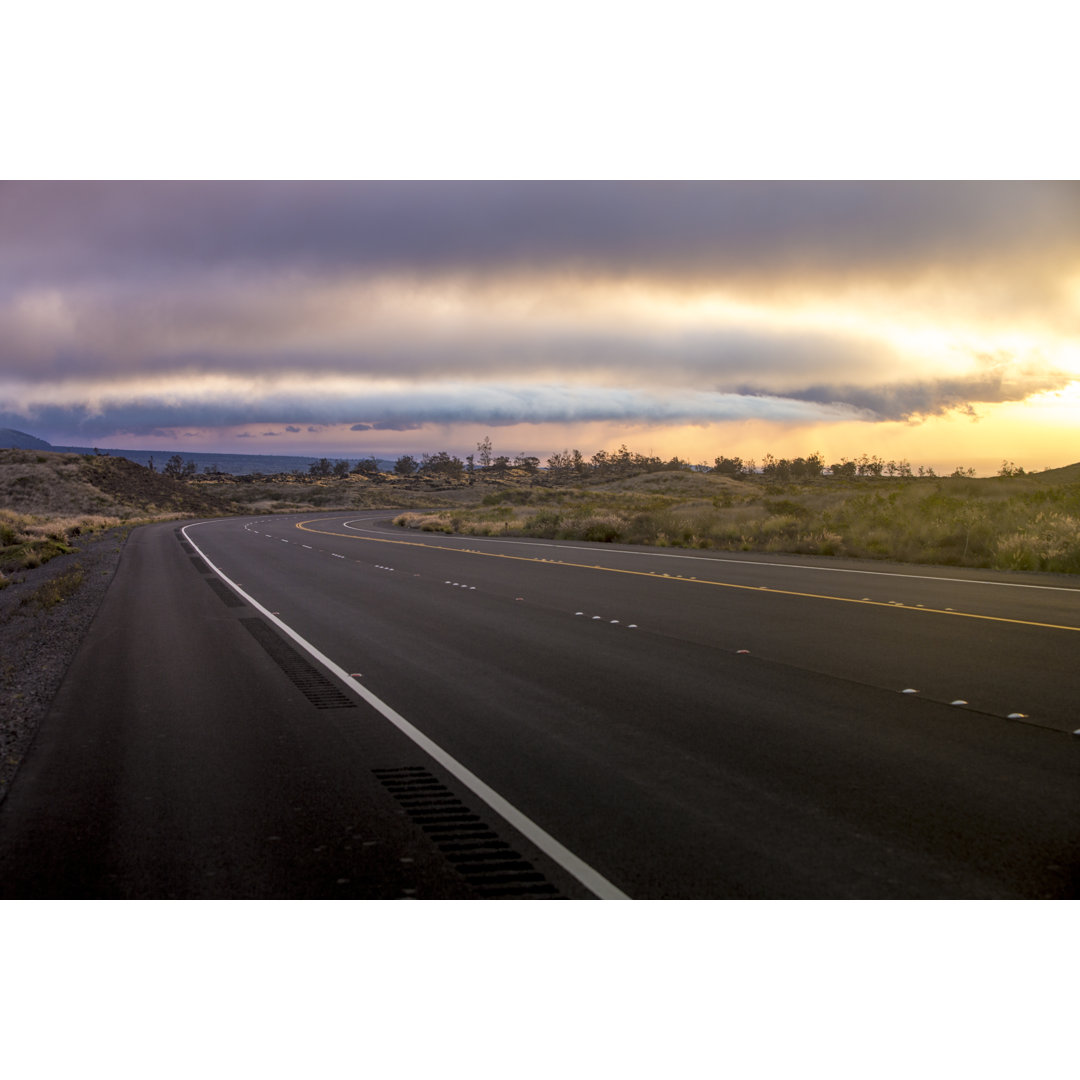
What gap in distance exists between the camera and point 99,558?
86.7 feet

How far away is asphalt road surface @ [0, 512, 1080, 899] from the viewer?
4.24 m

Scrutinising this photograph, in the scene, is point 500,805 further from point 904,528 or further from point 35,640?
point 904,528

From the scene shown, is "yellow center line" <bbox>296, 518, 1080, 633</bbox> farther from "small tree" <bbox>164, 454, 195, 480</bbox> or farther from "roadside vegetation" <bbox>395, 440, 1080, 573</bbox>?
"small tree" <bbox>164, 454, 195, 480</bbox>

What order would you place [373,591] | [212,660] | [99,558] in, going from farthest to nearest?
[99,558], [373,591], [212,660]

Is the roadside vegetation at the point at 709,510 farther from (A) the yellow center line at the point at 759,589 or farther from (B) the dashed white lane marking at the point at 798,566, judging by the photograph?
(A) the yellow center line at the point at 759,589

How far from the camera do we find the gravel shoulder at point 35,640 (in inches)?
283

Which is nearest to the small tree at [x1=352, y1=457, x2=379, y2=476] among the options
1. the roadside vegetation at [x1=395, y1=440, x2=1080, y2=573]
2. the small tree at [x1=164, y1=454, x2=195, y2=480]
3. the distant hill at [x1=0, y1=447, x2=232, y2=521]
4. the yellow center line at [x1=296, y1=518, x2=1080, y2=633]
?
the small tree at [x1=164, y1=454, x2=195, y2=480]

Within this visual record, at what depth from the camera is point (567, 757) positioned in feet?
19.8

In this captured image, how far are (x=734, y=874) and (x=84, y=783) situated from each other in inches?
173

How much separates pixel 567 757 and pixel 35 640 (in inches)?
360

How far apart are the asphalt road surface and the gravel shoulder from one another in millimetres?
235

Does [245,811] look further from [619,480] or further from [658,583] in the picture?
[619,480]

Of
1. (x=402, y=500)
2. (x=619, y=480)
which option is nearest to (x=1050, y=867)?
(x=402, y=500)

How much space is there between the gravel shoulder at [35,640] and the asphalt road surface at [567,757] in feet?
0.77
